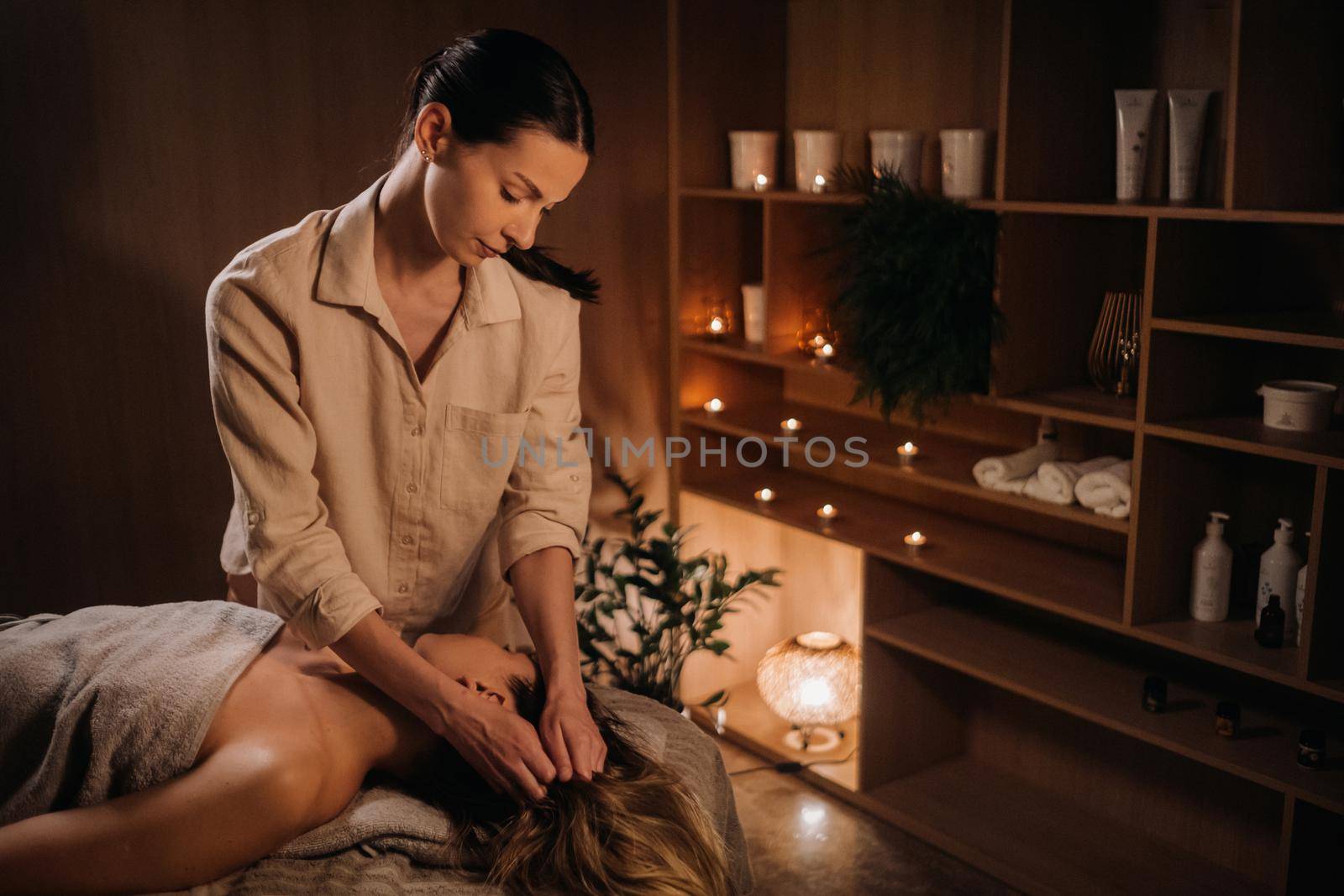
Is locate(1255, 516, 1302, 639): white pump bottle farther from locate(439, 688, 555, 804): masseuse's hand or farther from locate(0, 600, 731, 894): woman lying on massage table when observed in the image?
locate(439, 688, 555, 804): masseuse's hand

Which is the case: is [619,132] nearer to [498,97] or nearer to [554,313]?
[554,313]

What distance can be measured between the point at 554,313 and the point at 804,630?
6.02 feet

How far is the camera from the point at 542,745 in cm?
161

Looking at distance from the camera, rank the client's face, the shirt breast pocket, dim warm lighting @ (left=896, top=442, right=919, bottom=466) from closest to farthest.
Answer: the client's face, the shirt breast pocket, dim warm lighting @ (left=896, top=442, right=919, bottom=466)

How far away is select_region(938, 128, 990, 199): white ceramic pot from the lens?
99.0 inches

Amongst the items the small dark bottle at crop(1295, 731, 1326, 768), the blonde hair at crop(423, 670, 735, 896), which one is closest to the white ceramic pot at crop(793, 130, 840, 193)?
the small dark bottle at crop(1295, 731, 1326, 768)

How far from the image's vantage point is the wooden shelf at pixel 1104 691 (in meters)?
2.16

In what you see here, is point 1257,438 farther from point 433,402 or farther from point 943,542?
point 433,402

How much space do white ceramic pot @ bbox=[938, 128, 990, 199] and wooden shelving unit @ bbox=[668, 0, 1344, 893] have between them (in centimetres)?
11

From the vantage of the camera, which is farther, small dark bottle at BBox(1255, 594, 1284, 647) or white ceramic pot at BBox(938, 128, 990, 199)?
white ceramic pot at BBox(938, 128, 990, 199)

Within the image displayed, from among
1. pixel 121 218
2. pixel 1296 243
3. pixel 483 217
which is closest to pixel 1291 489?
pixel 1296 243

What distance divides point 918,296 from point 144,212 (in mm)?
1564

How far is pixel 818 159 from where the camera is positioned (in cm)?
286

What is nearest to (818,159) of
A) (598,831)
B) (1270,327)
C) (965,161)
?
(965,161)
